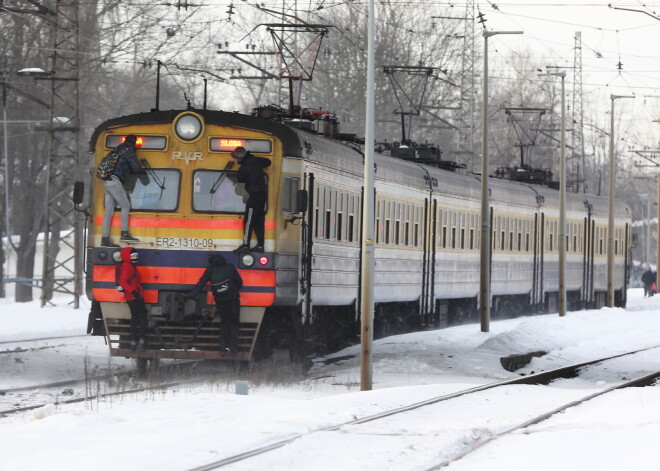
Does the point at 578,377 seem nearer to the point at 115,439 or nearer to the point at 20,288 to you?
the point at 115,439

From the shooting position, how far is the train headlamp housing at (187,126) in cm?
1919

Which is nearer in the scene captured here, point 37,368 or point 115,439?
point 115,439

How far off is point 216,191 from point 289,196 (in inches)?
38.6

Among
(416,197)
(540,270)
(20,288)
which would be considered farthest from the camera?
(20,288)

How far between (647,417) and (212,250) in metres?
6.69

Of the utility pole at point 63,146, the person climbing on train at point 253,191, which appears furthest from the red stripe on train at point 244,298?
the utility pole at point 63,146

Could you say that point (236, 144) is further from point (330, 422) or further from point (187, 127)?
point (330, 422)

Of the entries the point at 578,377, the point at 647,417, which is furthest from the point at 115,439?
the point at 578,377

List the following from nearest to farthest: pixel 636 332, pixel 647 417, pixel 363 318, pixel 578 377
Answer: pixel 647 417 < pixel 363 318 < pixel 578 377 < pixel 636 332

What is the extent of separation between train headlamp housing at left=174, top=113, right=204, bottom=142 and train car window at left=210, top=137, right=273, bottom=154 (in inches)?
10.0

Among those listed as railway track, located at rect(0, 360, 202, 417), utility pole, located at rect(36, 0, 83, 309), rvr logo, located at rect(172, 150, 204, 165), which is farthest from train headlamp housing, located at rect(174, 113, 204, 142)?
utility pole, located at rect(36, 0, 83, 309)

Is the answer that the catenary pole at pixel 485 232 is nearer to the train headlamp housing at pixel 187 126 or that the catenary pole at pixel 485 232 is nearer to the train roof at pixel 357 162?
the train roof at pixel 357 162

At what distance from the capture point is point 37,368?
69.1 ft

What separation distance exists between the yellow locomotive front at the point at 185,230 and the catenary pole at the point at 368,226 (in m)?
1.39
